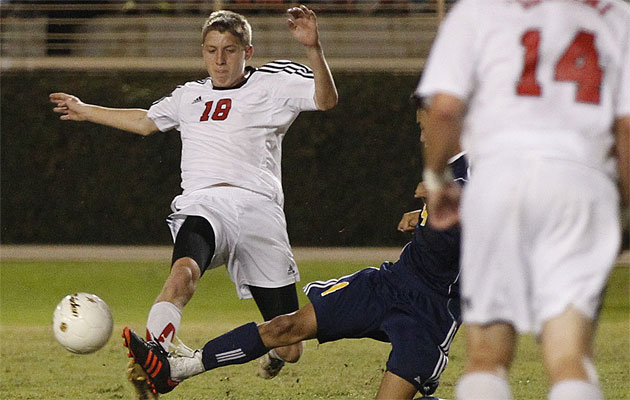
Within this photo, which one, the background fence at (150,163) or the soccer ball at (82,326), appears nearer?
the soccer ball at (82,326)

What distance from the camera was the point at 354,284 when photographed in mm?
5215

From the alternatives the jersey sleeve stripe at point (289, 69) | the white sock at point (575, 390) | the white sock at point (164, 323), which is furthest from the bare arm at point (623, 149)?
the jersey sleeve stripe at point (289, 69)

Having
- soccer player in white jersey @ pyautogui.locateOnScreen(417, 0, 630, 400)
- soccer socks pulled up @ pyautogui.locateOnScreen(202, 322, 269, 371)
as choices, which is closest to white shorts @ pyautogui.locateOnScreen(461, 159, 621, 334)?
soccer player in white jersey @ pyautogui.locateOnScreen(417, 0, 630, 400)

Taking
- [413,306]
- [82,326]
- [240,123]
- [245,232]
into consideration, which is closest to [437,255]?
[413,306]

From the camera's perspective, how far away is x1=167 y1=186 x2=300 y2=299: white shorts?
6.20 metres

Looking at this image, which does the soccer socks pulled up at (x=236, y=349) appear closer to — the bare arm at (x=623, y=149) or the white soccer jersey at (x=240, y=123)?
the white soccer jersey at (x=240, y=123)

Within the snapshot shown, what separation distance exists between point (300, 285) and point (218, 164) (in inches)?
244

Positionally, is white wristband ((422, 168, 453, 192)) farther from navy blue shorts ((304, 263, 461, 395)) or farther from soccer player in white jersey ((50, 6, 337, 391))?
soccer player in white jersey ((50, 6, 337, 391))

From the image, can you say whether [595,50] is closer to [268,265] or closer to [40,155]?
[268,265]

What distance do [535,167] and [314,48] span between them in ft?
9.48

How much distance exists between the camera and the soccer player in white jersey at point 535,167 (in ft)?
9.87

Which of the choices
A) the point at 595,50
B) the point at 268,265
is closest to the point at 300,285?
the point at 268,265

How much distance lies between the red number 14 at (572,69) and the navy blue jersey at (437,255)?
1.89 meters

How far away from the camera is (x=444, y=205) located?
10.7 feet
